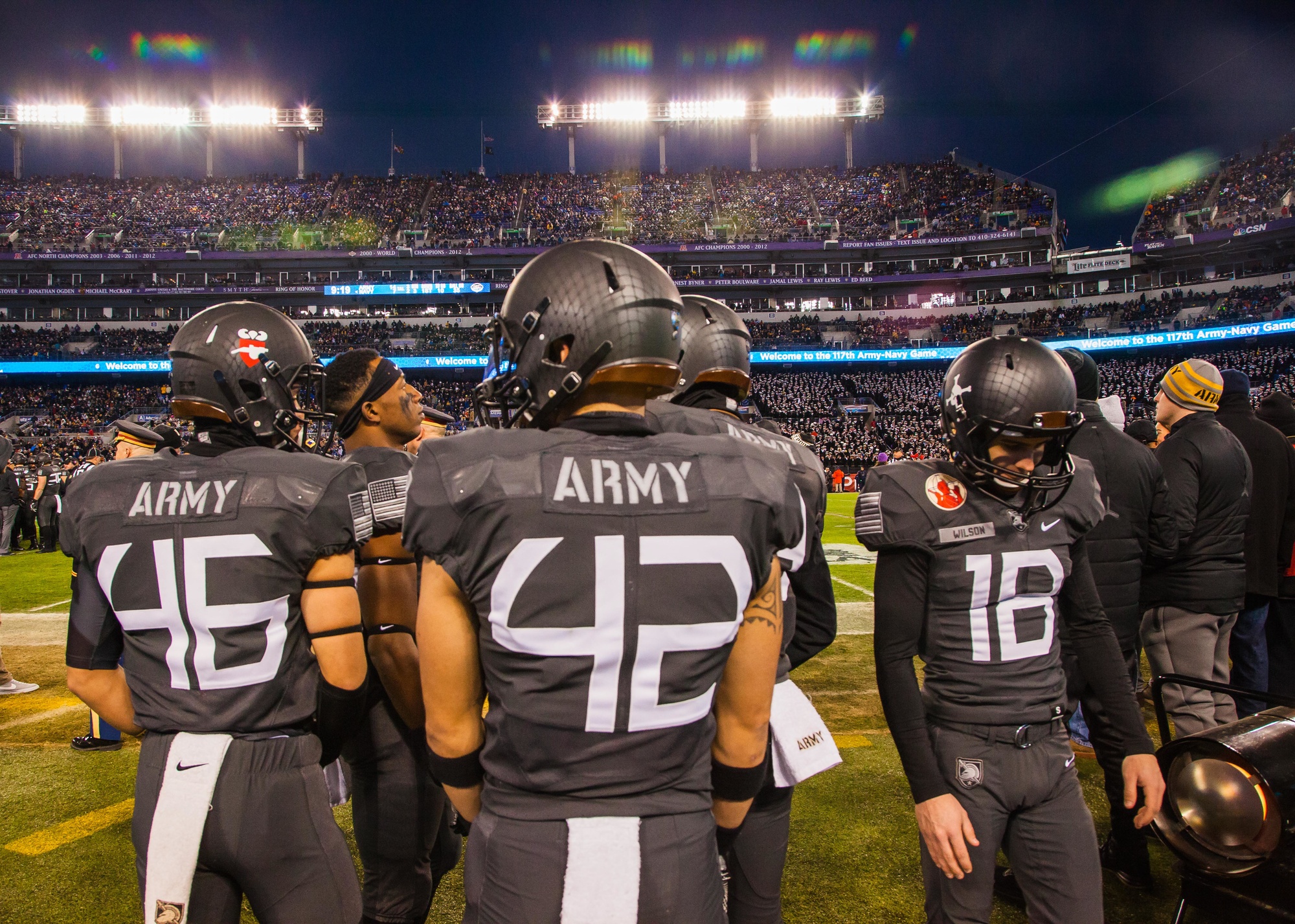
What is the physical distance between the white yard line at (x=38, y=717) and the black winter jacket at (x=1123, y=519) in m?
6.97

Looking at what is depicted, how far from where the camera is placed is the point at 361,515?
2.09 metres

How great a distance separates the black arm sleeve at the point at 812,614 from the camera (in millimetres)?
2537

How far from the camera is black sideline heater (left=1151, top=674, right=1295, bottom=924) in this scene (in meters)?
2.25

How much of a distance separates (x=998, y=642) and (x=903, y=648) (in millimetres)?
281

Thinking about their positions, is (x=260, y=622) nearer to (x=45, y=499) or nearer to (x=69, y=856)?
(x=69, y=856)

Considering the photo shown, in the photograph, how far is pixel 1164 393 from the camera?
4176 mm

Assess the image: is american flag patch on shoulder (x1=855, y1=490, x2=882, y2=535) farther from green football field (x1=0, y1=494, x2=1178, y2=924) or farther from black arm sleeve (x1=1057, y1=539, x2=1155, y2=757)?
green football field (x1=0, y1=494, x2=1178, y2=924)

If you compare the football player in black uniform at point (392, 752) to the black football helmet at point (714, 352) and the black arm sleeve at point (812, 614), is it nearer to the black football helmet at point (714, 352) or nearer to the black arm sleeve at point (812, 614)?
the black football helmet at point (714, 352)

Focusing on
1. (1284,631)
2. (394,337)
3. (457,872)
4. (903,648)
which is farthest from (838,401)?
(903,648)

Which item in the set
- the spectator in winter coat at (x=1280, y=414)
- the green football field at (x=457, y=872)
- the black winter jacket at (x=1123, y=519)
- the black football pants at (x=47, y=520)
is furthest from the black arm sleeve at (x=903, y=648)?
the black football pants at (x=47, y=520)

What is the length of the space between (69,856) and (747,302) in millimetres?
43898

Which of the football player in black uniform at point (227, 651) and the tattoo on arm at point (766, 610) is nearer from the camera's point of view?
the tattoo on arm at point (766, 610)

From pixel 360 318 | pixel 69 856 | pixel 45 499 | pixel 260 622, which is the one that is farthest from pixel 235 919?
pixel 360 318

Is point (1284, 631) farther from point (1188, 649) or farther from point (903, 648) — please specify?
point (903, 648)
